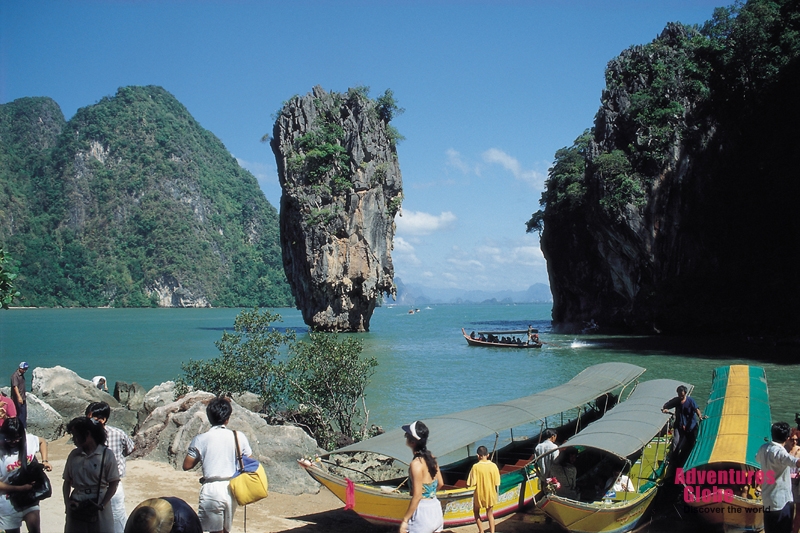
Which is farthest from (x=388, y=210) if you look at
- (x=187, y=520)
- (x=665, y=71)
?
(x=187, y=520)

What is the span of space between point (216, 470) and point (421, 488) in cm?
163

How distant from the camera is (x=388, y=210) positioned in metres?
47.3

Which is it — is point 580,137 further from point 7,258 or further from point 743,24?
point 7,258

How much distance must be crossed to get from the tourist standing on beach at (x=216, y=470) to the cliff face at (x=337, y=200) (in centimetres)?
3845

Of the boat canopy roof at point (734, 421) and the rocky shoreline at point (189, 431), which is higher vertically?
the boat canopy roof at point (734, 421)

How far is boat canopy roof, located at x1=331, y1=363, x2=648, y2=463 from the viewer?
25.9 ft

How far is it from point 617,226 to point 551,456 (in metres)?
33.9

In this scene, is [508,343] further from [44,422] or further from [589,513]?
[589,513]

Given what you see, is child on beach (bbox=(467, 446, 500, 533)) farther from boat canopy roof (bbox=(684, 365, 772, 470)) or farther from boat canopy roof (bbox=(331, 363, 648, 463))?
boat canopy roof (bbox=(684, 365, 772, 470))

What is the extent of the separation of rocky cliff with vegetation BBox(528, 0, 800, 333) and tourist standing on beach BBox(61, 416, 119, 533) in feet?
106

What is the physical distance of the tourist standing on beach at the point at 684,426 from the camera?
9.21 meters

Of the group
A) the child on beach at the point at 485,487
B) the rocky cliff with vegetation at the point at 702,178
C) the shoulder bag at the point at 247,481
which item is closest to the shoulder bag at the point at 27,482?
the shoulder bag at the point at 247,481

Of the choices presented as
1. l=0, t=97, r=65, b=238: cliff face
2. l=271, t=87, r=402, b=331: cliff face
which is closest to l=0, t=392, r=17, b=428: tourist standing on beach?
l=271, t=87, r=402, b=331: cliff face

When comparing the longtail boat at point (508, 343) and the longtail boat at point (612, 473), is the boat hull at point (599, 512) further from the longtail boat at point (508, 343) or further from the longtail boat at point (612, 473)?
the longtail boat at point (508, 343)
